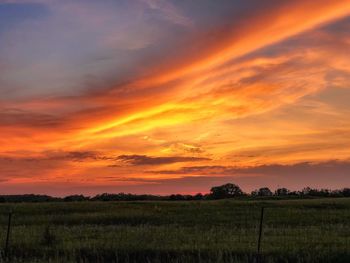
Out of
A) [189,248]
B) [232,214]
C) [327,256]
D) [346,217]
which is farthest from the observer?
[232,214]

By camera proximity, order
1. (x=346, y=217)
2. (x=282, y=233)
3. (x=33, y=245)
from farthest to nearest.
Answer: (x=346, y=217), (x=282, y=233), (x=33, y=245)

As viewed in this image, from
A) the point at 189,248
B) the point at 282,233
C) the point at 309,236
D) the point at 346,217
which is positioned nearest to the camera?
the point at 189,248

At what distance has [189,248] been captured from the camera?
815 inches

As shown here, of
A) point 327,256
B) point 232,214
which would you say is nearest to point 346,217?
point 232,214

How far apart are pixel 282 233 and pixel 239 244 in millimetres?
6295

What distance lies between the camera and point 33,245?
22.7 metres

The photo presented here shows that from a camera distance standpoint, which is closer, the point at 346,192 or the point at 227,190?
the point at 346,192

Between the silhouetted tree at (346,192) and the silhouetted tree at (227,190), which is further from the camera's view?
the silhouetted tree at (227,190)

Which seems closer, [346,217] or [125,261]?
[125,261]

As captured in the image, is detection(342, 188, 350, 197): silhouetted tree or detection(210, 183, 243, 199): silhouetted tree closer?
detection(342, 188, 350, 197): silhouetted tree

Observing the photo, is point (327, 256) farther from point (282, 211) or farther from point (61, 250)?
point (282, 211)

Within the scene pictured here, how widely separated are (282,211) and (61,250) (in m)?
32.4

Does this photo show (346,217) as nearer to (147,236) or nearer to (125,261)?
(147,236)

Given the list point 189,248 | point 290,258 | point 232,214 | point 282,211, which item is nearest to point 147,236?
point 189,248
